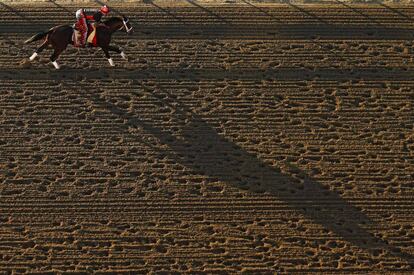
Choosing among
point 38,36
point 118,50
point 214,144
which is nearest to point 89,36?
point 118,50

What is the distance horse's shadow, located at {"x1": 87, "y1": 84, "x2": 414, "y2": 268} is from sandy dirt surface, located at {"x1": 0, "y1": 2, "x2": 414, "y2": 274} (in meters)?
0.02

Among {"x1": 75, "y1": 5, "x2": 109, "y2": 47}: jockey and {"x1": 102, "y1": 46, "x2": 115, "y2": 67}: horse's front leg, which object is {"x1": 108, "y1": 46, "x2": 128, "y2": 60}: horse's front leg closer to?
{"x1": 102, "y1": 46, "x2": 115, "y2": 67}: horse's front leg

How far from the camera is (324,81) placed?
14.6 metres

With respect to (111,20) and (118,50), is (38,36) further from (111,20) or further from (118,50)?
(118,50)

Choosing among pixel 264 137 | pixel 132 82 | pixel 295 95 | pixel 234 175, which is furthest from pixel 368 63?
pixel 132 82

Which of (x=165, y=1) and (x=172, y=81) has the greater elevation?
(x=165, y=1)

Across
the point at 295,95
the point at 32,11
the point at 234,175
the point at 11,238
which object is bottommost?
the point at 11,238

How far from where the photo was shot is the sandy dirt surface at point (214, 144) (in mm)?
13430

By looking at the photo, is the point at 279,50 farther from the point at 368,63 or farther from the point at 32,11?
the point at 32,11

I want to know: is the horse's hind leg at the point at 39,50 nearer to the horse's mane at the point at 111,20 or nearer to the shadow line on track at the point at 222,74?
the shadow line on track at the point at 222,74

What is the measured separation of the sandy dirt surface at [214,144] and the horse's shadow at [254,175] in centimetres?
2

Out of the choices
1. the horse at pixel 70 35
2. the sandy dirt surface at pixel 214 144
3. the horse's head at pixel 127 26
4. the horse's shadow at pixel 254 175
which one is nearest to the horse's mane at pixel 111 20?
the horse at pixel 70 35

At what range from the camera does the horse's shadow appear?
13.6 m

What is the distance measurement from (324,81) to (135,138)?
12.5ft
